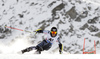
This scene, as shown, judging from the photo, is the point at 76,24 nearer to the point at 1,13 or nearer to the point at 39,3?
the point at 39,3

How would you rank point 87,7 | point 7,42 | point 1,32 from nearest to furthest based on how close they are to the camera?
point 7,42 < point 1,32 < point 87,7

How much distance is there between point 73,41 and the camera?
13.9 meters

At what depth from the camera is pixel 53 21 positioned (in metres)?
14.8

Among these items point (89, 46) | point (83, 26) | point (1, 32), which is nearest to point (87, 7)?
point (83, 26)

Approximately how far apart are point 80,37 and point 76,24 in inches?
66.3

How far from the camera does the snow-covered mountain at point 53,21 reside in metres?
13.7

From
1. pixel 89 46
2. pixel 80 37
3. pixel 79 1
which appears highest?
pixel 79 1

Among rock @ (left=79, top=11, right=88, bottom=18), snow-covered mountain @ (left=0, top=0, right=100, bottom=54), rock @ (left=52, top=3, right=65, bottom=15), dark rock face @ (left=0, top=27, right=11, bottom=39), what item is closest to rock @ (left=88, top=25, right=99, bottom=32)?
snow-covered mountain @ (left=0, top=0, right=100, bottom=54)

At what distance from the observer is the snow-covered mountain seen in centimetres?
1370

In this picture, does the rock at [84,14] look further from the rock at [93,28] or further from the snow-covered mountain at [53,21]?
the rock at [93,28]

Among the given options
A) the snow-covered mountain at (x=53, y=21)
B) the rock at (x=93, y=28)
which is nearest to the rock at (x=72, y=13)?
the snow-covered mountain at (x=53, y=21)

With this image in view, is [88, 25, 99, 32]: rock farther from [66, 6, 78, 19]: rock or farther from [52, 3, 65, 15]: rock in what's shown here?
[52, 3, 65, 15]: rock

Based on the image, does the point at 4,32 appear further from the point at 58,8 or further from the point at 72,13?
the point at 72,13

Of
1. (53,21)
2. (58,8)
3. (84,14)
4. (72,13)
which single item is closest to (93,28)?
(84,14)
